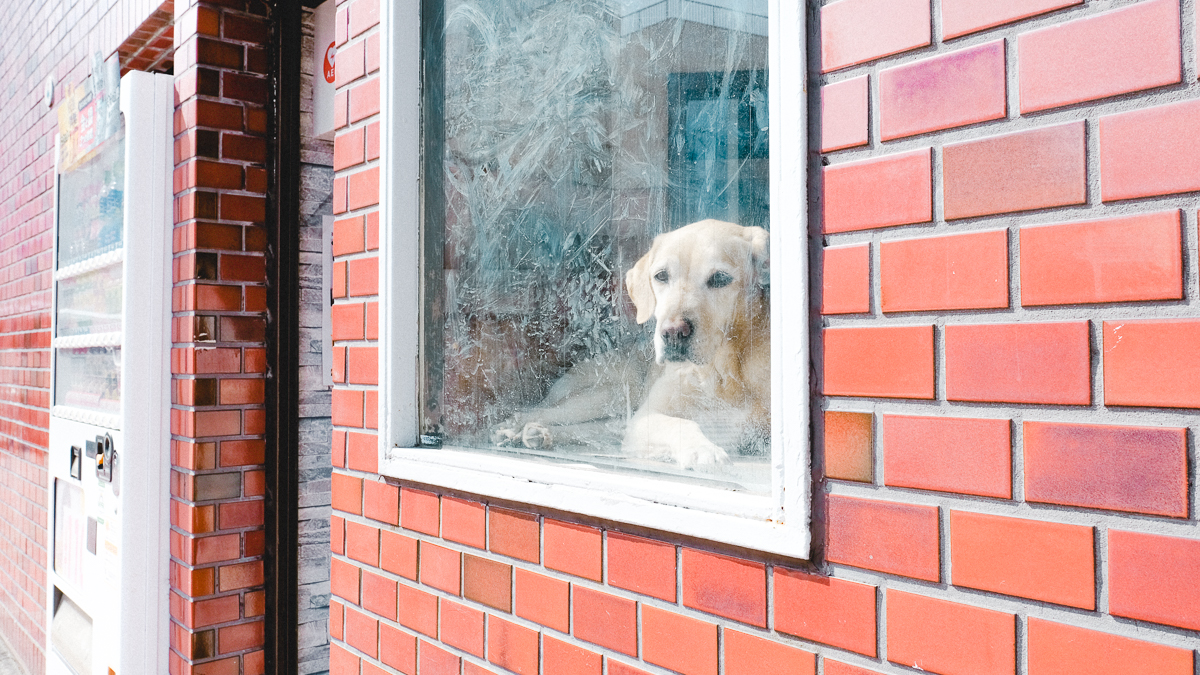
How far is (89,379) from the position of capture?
3256 mm

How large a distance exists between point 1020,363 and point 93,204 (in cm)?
344

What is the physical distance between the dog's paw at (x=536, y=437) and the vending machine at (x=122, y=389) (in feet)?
6.07

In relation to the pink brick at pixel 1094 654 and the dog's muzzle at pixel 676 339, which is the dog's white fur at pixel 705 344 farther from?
the pink brick at pixel 1094 654

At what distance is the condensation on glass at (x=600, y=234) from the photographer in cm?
126

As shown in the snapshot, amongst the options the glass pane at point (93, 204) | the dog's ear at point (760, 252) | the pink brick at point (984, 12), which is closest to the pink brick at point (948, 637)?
the dog's ear at point (760, 252)

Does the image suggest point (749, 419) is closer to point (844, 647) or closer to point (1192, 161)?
point (844, 647)

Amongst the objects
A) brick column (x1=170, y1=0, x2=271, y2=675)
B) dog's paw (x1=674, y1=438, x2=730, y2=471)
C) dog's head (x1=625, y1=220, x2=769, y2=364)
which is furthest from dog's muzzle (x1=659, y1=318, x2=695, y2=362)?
brick column (x1=170, y1=0, x2=271, y2=675)

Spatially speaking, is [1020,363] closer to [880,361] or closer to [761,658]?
[880,361]

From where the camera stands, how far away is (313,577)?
9.71 ft

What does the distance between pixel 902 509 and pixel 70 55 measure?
4.44 metres

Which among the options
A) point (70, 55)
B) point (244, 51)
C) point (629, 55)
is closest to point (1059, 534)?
point (629, 55)

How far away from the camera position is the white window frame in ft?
3.60

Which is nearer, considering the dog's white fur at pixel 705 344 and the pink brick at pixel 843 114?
the pink brick at pixel 843 114

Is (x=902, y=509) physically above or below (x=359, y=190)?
below
